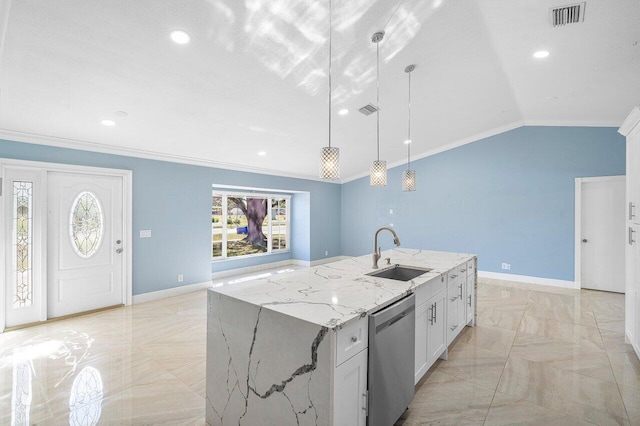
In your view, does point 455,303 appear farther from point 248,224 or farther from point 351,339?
point 248,224

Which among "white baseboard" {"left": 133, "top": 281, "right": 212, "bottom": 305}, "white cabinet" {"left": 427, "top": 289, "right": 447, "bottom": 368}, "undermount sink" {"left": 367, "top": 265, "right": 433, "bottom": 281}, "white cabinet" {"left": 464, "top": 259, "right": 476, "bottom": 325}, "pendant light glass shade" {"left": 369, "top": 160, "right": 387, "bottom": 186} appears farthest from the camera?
"white baseboard" {"left": 133, "top": 281, "right": 212, "bottom": 305}

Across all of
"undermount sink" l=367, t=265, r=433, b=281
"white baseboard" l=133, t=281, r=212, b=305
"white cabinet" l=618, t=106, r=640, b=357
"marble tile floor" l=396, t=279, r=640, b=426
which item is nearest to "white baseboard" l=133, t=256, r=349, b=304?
"white baseboard" l=133, t=281, r=212, b=305

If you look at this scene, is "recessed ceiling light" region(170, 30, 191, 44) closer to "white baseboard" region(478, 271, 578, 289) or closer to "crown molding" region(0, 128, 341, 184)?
"crown molding" region(0, 128, 341, 184)

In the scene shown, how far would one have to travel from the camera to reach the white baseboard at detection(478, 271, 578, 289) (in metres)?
5.39

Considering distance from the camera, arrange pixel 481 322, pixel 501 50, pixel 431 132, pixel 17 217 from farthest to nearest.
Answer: pixel 431 132
pixel 481 322
pixel 17 217
pixel 501 50

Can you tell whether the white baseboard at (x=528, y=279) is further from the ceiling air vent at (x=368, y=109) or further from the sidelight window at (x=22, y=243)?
the sidelight window at (x=22, y=243)

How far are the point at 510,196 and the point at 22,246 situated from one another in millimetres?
7541

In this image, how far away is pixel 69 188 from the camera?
3926 millimetres

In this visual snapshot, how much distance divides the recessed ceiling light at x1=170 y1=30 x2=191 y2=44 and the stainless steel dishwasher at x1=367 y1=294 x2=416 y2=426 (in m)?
2.36

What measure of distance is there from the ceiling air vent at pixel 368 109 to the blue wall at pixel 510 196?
314 centimetres

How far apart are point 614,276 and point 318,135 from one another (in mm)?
5420

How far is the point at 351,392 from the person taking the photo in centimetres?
150

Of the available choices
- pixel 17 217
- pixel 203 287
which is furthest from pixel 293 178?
pixel 17 217

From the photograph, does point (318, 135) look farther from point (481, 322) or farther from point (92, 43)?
point (481, 322)
